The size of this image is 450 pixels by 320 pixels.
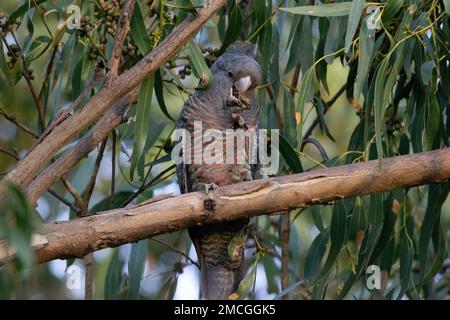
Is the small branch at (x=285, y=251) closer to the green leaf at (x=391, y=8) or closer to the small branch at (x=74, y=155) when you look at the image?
the green leaf at (x=391, y=8)

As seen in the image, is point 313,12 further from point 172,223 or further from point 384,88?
point 172,223

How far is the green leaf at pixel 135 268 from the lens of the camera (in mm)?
3664

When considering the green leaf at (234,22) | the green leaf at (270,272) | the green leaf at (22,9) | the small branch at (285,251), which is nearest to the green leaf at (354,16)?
the green leaf at (234,22)

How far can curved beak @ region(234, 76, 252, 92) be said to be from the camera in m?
3.34

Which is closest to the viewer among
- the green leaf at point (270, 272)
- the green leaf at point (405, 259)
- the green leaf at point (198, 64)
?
the green leaf at point (198, 64)

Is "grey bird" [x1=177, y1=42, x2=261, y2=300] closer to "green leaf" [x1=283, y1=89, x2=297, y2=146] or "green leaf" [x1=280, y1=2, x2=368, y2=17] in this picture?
"green leaf" [x1=283, y1=89, x2=297, y2=146]

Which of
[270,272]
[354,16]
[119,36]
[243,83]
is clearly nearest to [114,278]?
[270,272]

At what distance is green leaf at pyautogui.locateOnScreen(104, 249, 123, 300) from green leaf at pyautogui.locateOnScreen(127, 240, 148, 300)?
0.79 ft

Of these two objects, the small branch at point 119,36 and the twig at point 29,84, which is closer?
the small branch at point 119,36

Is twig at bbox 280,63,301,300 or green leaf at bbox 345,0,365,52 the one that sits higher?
green leaf at bbox 345,0,365,52

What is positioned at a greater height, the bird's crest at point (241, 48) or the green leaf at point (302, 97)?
the bird's crest at point (241, 48)

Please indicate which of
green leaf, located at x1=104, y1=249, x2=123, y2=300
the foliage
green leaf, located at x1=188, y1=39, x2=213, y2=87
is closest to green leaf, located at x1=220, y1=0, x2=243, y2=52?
the foliage

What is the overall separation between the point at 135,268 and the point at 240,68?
44.0 inches

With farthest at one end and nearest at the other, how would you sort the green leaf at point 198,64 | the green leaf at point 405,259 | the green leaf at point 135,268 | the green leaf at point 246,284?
the green leaf at point 135,268
the green leaf at point 405,259
the green leaf at point 246,284
the green leaf at point 198,64
